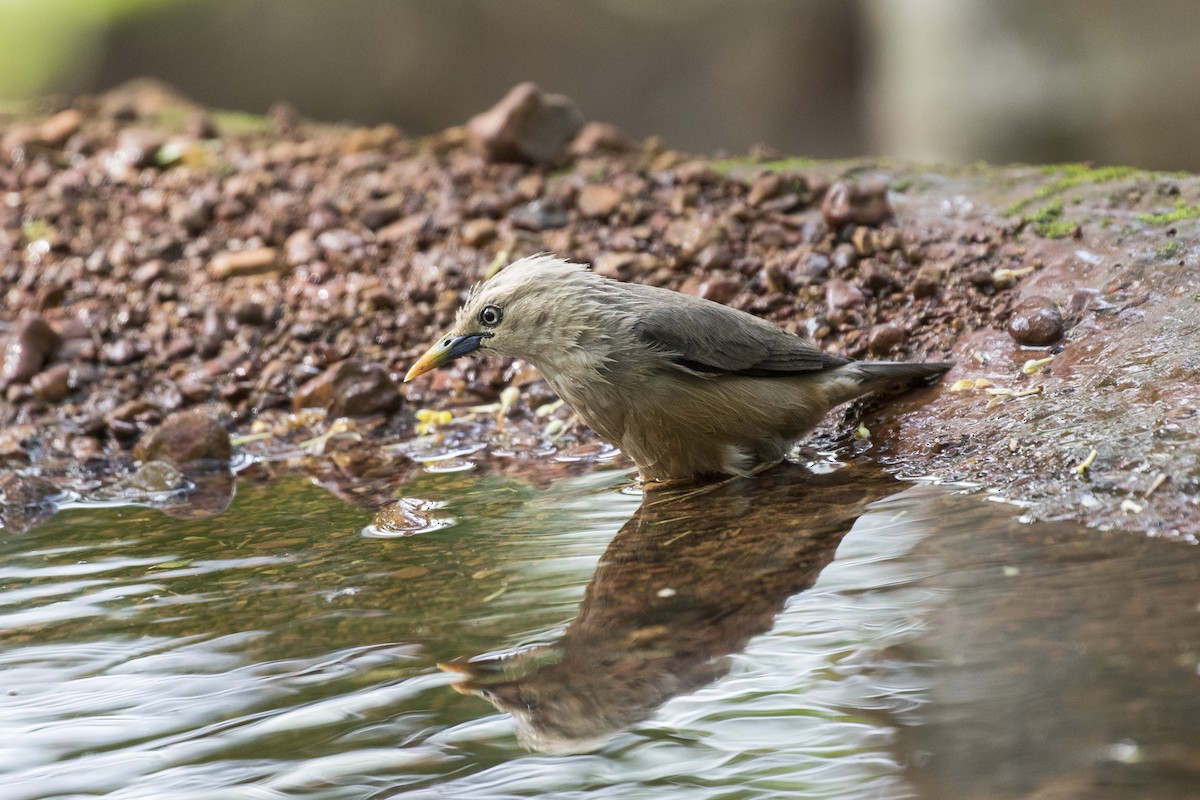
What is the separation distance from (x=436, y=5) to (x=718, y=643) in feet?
40.1

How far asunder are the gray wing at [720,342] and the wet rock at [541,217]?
2.10 meters

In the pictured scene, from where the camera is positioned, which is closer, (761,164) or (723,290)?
(723,290)

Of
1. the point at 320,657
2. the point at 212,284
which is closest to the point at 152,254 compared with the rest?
the point at 212,284

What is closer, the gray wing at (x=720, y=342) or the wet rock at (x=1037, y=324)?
the gray wing at (x=720, y=342)

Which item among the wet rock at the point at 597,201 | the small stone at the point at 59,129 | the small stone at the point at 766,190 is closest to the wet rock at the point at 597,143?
the wet rock at the point at 597,201

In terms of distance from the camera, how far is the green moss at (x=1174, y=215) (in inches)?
196

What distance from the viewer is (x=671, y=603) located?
3.16 meters

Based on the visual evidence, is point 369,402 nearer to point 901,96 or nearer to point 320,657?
point 320,657

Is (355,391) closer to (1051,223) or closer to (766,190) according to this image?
(766,190)

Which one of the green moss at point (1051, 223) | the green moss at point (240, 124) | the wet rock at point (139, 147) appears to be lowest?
the green moss at point (1051, 223)

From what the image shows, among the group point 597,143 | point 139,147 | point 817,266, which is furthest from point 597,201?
point 139,147

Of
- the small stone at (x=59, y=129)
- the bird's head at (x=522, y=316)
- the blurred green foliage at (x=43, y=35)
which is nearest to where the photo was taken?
the bird's head at (x=522, y=316)

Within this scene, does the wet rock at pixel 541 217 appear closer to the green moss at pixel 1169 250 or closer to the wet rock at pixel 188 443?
the wet rock at pixel 188 443

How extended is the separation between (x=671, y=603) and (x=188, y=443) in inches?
128
